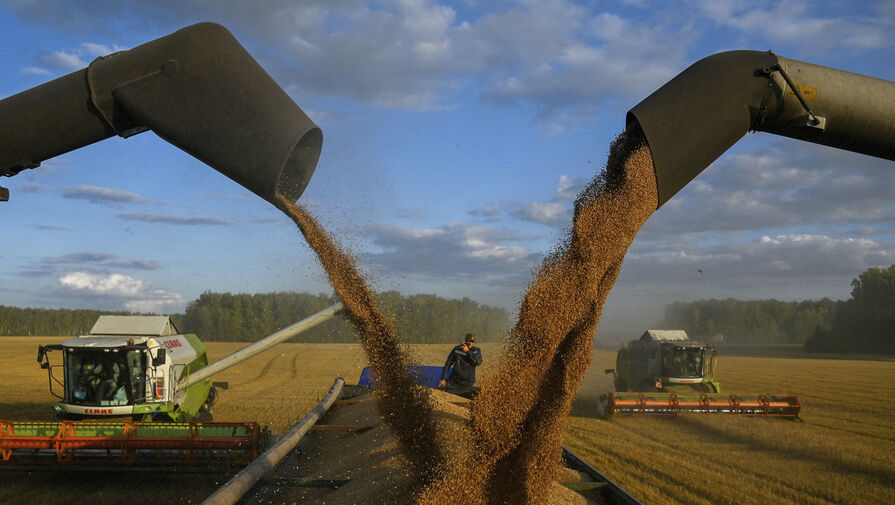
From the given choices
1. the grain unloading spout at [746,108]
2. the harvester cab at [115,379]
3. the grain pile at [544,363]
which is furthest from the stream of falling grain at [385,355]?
the harvester cab at [115,379]

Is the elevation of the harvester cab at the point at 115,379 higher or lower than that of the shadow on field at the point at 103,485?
higher

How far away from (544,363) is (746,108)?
6.20 ft

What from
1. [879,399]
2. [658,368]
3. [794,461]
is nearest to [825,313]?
[879,399]

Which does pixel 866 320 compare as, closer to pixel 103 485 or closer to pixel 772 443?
pixel 772 443

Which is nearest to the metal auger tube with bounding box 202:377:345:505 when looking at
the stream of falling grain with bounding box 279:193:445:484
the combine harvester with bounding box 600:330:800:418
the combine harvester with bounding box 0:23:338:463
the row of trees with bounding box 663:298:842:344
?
the stream of falling grain with bounding box 279:193:445:484

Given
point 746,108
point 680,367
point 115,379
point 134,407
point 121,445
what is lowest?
point 121,445

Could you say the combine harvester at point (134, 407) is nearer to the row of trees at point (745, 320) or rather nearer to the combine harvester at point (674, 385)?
the combine harvester at point (674, 385)

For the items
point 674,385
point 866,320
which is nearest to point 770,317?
point 866,320

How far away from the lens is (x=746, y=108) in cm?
352

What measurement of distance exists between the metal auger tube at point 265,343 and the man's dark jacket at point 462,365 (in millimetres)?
1729

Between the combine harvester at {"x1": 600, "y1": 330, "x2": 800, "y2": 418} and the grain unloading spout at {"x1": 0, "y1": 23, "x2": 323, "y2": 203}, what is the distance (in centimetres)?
1029

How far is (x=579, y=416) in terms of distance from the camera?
12617 millimetres

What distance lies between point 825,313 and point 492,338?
78689mm

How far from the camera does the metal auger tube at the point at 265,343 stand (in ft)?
26.3
